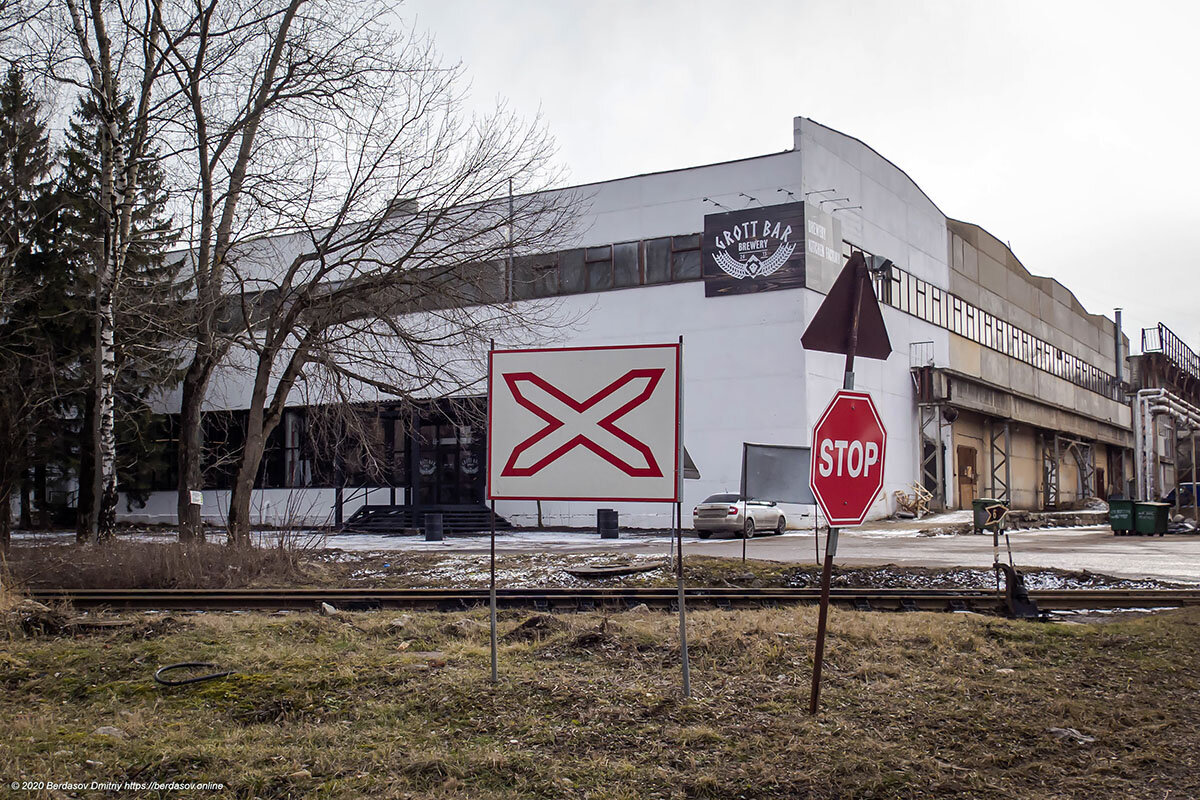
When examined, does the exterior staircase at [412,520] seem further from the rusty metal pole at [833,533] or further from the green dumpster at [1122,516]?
the rusty metal pole at [833,533]

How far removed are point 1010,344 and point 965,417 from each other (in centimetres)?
968

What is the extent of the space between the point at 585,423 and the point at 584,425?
0.05 feet

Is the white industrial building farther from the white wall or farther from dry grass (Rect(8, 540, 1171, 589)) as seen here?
dry grass (Rect(8, 540, 1171, 589))

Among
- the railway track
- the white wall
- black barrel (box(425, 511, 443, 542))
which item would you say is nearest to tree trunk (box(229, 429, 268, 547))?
the railway track

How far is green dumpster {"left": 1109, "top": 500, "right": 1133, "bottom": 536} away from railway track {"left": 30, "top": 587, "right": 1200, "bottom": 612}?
2086 cm

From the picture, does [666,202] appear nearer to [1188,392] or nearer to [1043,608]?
[1043,608]

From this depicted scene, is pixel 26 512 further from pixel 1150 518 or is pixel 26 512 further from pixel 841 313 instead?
pixel 841 313

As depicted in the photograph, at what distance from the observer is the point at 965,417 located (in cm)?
4775

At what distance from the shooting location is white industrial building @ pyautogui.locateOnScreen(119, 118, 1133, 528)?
35.4m

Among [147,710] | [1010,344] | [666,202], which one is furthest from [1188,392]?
[147,710]

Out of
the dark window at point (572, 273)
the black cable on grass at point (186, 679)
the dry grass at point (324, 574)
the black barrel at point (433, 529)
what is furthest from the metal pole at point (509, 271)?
→ the dark window at point (572, 273)

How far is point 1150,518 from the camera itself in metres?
31.5

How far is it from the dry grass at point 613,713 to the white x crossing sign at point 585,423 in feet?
4.22

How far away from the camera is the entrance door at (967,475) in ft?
153
